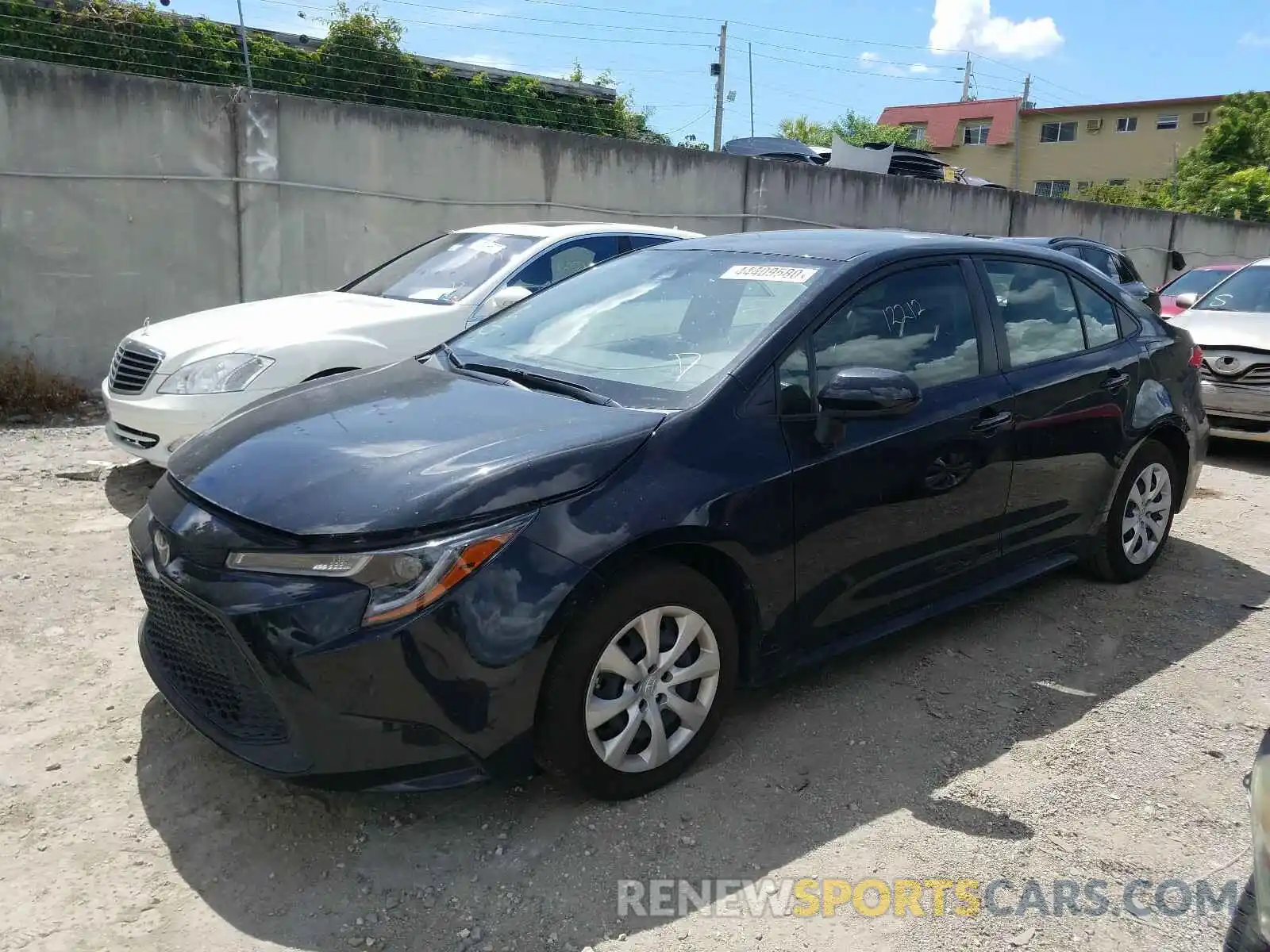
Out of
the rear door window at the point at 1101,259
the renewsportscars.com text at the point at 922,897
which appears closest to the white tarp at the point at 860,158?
the rear door window at the point at 1101,259

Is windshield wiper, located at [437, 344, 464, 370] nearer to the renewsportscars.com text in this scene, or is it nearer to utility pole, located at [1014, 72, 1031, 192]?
the renewsportscars.com text

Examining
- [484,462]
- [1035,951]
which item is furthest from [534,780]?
[1035,951]

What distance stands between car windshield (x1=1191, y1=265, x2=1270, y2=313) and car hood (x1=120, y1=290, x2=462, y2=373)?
268 inches

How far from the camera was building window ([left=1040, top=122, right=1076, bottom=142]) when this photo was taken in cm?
4859

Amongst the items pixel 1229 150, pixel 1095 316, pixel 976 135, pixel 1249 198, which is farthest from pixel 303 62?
pixel 976 135

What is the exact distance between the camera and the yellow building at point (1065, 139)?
45875 mm

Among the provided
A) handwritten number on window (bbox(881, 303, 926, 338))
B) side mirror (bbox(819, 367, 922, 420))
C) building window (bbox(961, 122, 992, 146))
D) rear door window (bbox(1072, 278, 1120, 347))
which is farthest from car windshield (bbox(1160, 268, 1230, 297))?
building window (bbox(961, 122, 992, 146))

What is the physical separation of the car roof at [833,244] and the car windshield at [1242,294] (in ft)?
18.9

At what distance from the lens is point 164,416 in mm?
5305

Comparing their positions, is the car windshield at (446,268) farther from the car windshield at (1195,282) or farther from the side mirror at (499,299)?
the car windshield at (1195,282)

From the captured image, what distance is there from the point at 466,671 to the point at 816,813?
46.1 inches

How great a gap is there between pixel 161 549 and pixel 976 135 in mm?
54151

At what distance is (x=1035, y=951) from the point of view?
2473 mm

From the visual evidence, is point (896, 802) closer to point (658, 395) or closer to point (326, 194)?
point (658, 395)
